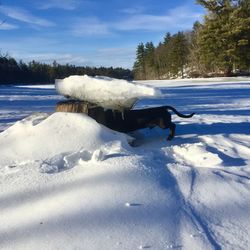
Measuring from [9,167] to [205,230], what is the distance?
86.2 inches

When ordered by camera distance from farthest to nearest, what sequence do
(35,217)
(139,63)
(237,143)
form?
1. (139,63)
2. (237,143)
3. (35,217)

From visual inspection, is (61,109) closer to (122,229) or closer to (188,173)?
(188,173)

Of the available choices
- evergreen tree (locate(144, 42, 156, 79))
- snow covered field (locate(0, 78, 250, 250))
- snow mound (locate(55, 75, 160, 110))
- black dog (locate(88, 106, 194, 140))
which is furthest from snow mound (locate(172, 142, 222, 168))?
evergreen tree (locate(144, 42, 156, 79))

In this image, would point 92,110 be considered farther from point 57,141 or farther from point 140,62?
point 140,62

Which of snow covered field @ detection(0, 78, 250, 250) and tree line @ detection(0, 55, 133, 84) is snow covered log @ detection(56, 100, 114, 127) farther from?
tree line @ detection(0, 55, 133, 84)

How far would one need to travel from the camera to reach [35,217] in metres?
2.76

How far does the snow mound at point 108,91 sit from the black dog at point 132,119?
11 centimetres

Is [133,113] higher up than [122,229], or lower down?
higher up

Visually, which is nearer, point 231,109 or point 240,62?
point 231,109

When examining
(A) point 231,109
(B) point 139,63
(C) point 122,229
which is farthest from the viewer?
(B) point 139,63

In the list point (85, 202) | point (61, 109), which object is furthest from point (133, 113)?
point (85, 202)

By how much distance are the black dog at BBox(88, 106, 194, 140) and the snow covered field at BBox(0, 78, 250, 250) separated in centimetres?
23

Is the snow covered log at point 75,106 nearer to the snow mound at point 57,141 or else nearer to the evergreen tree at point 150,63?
the snow mound at point 57,141

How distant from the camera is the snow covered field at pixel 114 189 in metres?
2.50
